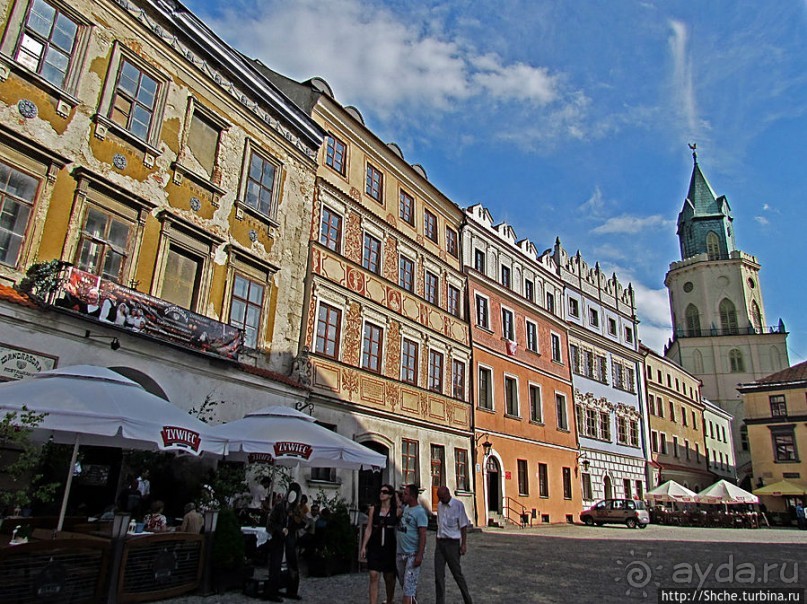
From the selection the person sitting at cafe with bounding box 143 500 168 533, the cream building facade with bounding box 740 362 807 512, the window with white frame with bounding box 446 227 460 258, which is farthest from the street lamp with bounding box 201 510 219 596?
the cream building facade with bounding box 740 362 807 512

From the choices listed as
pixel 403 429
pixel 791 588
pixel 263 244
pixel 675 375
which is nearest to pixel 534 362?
pixel 403 429

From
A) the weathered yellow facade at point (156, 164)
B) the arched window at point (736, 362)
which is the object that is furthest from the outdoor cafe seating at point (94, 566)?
the arched window at point (736, 362)

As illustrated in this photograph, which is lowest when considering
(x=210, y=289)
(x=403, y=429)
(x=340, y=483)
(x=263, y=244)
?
(x=340, y=483)

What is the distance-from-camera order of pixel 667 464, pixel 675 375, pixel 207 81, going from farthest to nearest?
1. pixel 675 375
2. pixel 667 464
3. pixel 207 81

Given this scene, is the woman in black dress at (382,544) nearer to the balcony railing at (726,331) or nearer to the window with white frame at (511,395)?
the window with white frame at (511,395)

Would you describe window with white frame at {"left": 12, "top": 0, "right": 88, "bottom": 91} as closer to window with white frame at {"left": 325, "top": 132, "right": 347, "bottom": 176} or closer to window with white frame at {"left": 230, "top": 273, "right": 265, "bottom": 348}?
window with white frame at {"left": 230, "top": 273, "right": 265, "bottom": 348}

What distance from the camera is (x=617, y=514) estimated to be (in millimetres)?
29844

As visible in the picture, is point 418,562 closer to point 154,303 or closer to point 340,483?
point 154,303

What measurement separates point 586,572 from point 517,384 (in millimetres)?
16560

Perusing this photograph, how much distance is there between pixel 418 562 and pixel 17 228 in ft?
30.8

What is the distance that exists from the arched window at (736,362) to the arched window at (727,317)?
2254mm

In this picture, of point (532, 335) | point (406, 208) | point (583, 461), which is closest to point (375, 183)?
point (406, 208)

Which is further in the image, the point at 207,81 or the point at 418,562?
the point at 207,81

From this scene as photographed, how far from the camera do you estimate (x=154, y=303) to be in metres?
12.6
